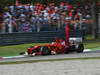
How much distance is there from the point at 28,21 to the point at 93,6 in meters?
4.41

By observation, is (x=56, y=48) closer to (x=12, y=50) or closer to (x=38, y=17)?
(x=12, y=50)

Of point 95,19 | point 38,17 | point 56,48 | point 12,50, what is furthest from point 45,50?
point 95,19

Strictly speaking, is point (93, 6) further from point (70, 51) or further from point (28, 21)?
point (70, 51)

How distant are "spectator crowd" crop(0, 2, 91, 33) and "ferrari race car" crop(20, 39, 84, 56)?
15.6 feet

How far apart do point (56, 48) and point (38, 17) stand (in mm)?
6057

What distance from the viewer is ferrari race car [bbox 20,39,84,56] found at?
577 inches

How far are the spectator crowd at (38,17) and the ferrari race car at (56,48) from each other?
4.75m

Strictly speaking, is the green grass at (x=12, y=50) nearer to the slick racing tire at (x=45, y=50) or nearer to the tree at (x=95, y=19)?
the slick racing tire at (x=45, y=50)

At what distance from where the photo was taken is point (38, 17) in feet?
68.0

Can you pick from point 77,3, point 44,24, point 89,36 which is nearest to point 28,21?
point 44,24

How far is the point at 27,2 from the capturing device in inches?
810

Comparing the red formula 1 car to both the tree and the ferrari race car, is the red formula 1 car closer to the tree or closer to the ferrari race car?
the ferrari race car

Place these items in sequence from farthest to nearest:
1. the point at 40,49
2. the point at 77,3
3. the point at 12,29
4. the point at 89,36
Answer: the point at 89,36 → the point at 77,3 → the point at 12,29 → the point at 40,49

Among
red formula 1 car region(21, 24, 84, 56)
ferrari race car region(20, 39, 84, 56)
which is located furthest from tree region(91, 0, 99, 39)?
ferrari race car region(20, 39, 84, 56)
